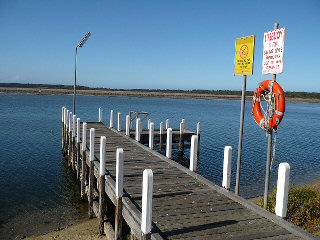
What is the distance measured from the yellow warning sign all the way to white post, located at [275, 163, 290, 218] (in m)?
2.77

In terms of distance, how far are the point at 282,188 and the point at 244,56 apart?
3377 mm

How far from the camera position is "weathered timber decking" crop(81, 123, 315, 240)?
524 centimetres

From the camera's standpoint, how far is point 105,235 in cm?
860

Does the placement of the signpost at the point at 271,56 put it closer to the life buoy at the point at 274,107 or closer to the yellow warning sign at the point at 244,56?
the life buoy at the point at 274,107

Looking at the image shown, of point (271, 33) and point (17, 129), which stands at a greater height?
point (271, 33)

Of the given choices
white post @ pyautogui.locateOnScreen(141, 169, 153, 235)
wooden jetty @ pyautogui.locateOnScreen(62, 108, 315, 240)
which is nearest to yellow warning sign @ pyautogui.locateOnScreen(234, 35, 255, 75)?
wooden jetty @ pyautogui.locateOnScreen(62, 108, 315, 240)

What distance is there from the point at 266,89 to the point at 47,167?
12.2m

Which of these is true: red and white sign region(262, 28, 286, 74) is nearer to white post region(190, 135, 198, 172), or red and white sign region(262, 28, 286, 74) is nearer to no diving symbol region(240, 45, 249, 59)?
no diving symbol region(240, 45, 249, 59)

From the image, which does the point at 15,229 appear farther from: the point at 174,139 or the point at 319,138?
the point at 319,138

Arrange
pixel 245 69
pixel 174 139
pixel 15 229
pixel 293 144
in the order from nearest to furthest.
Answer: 1. pixel 245 69
2. pixel 15 229
3. pixel 174 139
4. pixel 293 144

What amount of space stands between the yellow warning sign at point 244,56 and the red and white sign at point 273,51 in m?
0.37

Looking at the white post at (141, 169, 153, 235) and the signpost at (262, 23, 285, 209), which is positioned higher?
the signpost at (262, 23, 285, 209)

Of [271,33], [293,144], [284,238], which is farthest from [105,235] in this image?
[293,144]

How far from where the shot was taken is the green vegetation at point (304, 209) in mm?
7884
